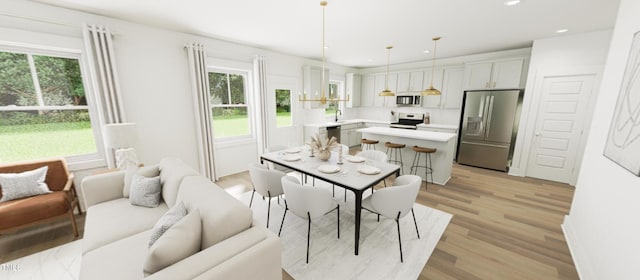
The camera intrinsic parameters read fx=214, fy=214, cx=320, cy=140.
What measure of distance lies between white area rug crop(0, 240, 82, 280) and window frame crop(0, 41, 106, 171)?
3.87ft

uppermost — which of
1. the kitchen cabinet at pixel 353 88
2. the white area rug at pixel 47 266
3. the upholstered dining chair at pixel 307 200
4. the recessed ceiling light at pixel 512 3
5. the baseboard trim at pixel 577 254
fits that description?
the recessed ceiling light at pixel 512 3

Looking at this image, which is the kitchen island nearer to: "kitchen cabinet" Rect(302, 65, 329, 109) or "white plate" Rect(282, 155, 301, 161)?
"kitchen cabinet" Rect(302, 65, 329, 109)

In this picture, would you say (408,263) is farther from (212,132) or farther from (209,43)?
(209,43)

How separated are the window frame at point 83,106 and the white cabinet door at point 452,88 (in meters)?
6.75

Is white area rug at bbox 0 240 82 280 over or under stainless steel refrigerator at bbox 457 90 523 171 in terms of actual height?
under

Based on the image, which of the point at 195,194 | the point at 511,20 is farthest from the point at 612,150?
the point at 195,194

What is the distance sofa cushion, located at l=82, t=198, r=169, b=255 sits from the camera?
1662 millimetres

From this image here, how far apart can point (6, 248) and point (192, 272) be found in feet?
9.17

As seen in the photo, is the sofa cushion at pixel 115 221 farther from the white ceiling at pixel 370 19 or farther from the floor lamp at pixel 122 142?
the white ceiling at pixel 370 19

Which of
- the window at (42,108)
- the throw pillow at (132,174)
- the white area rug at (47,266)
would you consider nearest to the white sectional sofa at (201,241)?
the throw pillow at (132,174)

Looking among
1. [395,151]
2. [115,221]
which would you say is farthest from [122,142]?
[395,151]

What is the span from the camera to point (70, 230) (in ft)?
8.10

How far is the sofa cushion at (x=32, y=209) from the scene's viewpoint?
79.5 inches

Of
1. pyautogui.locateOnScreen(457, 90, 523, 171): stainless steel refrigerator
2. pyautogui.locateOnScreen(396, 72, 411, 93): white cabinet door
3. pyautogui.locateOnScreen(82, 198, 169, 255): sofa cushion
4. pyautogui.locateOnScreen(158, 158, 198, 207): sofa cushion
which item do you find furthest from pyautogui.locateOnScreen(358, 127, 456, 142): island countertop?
pyautogui.locateOnScreen(82, 198, 169, 255): sofa cushion
